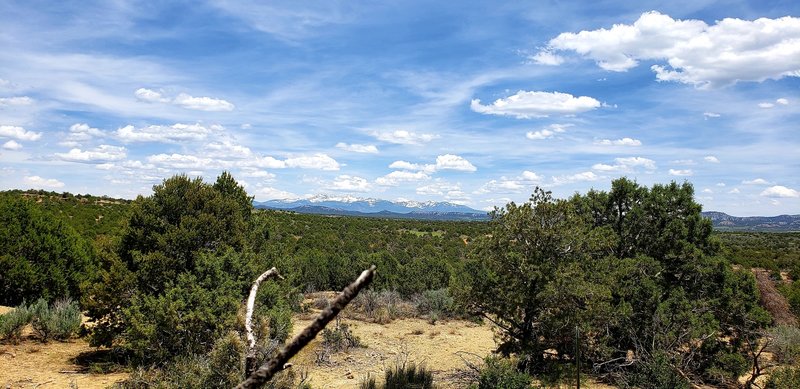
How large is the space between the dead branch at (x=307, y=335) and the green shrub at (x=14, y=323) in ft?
47.3

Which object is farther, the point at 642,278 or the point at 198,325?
the point at 642,278

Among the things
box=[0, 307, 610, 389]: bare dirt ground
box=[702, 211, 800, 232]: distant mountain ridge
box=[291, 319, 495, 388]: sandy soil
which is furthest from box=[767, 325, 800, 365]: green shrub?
box=[702, 211, 800, 232]: distant mountain ridge

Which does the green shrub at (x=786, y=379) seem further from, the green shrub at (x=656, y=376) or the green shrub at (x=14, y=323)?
the green shrub at (x=14, y=323)

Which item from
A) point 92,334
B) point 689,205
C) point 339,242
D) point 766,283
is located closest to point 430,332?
point 689,205

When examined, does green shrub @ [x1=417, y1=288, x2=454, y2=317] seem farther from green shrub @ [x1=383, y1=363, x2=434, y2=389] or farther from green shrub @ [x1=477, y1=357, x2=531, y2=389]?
green shrub @ [x1=477, y1=357, x2=531, y2=389]

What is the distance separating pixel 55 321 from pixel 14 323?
1.02m

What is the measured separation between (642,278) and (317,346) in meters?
9.90

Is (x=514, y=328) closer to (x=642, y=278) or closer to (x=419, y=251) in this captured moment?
(x=642, y=278)

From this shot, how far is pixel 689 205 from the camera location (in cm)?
1262

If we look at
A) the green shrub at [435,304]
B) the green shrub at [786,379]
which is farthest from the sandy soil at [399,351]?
the green shrub at [786,379]

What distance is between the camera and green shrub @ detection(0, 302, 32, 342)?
471 inches

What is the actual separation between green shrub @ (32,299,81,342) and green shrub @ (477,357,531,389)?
37.9 feet

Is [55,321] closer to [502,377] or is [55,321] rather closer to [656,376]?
[502,377]

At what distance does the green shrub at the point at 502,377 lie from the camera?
920cm
